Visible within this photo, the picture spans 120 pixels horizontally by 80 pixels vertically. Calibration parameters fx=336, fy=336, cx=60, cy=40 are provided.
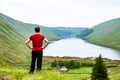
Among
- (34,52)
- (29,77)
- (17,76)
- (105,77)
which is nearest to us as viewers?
(29,77)

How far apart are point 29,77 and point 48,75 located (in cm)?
115

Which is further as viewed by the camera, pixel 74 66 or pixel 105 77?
pixel 74 66

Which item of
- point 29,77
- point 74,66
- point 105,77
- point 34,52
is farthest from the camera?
point 74,66

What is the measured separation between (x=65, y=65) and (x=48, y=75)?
169 metres

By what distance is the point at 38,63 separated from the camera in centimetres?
1944

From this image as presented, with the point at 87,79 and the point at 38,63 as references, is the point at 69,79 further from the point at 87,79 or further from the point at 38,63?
the point at 87,79

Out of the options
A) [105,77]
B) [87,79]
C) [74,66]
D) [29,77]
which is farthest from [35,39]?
[74,66]

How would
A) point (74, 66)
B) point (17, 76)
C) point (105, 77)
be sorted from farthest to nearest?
point (74, 66), point (105, 77), point (17, 76)

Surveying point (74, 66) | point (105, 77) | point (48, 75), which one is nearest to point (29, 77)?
point (48, 75)

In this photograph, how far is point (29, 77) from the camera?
16.7m

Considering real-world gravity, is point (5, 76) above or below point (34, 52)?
below

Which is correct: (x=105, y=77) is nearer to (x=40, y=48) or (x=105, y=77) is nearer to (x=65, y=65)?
(x=40, y=48)

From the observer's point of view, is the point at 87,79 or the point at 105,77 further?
the point at 87,79

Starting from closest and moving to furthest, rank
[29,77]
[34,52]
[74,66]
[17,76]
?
[29,77] < [17,76] < [34,52] < [74,66]
